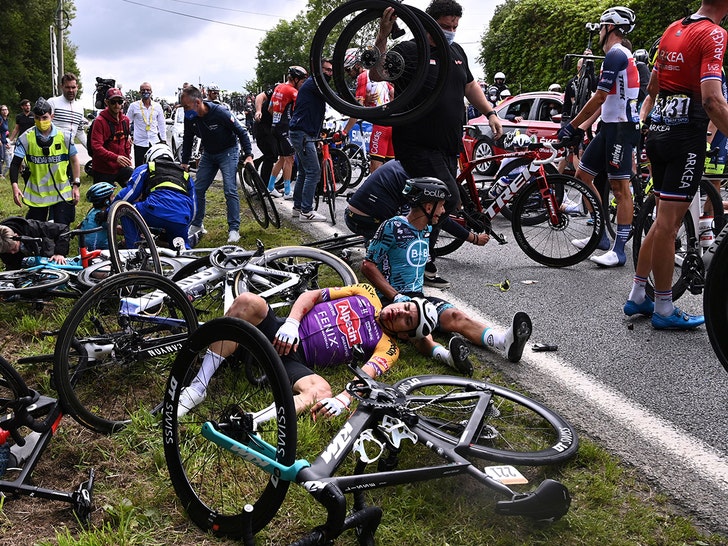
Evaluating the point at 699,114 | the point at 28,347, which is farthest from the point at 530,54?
the point at 28,347

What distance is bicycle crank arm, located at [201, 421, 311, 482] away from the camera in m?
2.44

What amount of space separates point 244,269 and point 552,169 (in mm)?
4040

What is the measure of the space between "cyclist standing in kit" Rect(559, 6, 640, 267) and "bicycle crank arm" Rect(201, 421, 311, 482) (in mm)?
4915

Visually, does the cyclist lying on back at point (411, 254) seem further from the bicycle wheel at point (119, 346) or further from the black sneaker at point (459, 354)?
the bicycle wheel at point (119, 346)

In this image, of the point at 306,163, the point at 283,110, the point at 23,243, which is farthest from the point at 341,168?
the point at 23,243

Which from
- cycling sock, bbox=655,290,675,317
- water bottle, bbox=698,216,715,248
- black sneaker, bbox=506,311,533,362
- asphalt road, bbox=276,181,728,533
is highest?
water bottle, bbox=698,216,715,248

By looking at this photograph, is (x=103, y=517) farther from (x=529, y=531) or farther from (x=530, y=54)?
(x=530, y=54)

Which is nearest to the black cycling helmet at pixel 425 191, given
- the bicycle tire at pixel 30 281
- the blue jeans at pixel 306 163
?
the bicycle tire at pixel 30 281

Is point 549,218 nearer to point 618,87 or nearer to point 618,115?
point 618,115

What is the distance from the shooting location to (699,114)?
4.66 metres

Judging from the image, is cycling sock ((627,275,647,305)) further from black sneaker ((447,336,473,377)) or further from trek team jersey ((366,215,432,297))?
black sneaker ((447,336,473,377))

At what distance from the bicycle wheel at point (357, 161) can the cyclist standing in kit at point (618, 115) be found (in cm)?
667

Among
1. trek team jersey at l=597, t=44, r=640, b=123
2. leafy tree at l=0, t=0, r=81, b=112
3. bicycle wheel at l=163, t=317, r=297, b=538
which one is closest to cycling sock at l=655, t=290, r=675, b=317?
trek team jersey at l=597, t=44, r=640, b=123

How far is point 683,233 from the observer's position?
214 inches
